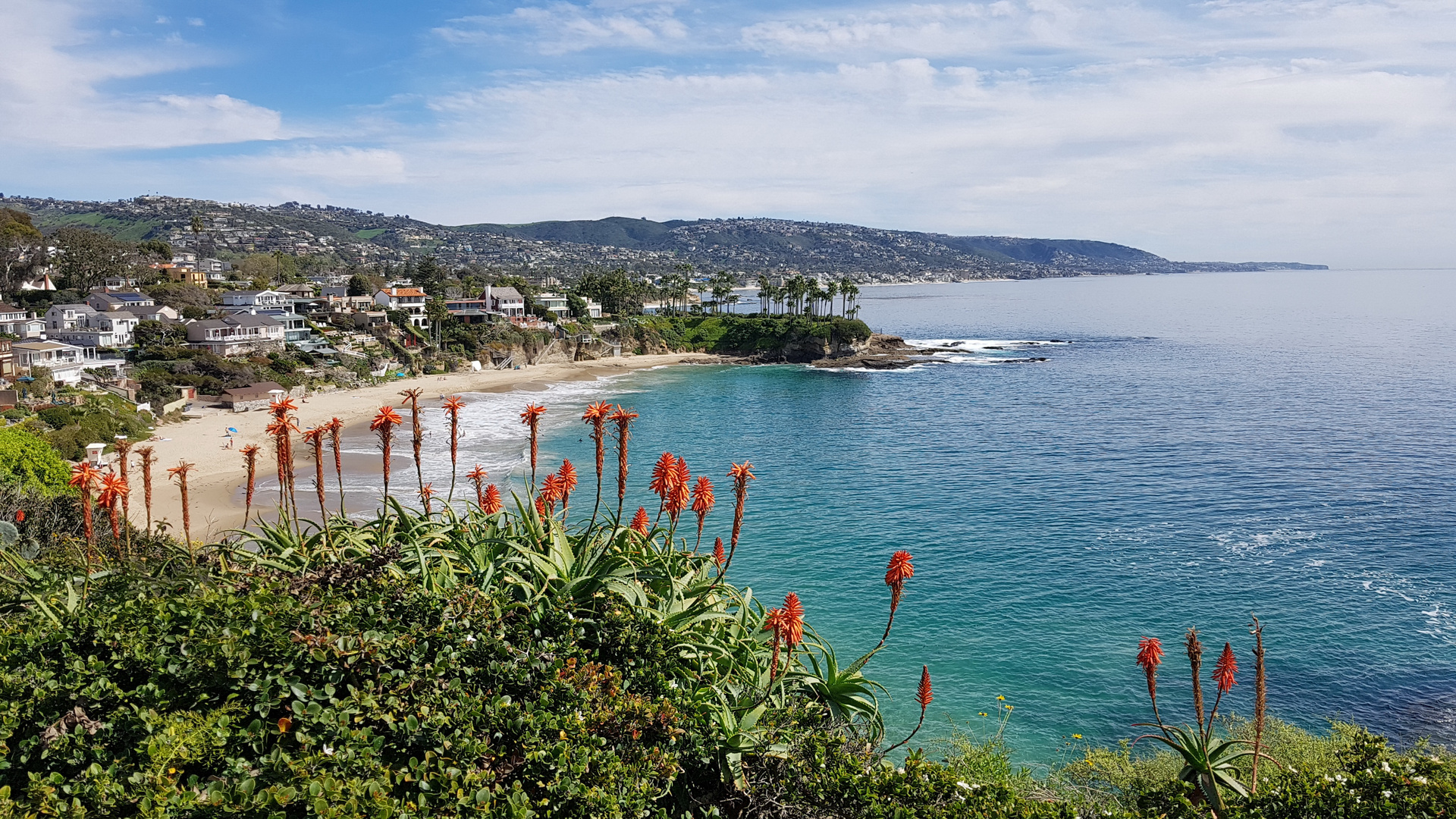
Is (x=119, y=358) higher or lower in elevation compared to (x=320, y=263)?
lower

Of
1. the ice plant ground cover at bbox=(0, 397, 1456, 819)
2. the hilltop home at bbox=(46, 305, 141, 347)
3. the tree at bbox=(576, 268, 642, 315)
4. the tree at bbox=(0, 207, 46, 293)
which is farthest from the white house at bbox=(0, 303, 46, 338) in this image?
the ice plant ground cover at bbox=(0, 397, 1456, 819)

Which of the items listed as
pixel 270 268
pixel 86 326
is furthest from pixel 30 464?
pixel 270 268

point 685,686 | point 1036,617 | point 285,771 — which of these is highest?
point 285,771

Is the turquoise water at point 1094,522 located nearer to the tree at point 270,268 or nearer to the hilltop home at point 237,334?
the hilltop home at point 237,334

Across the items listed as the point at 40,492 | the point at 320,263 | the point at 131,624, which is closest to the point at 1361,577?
the point at 131,624

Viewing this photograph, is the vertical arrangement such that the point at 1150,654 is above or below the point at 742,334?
above

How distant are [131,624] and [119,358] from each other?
75677mm

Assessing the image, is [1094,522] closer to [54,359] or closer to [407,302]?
[54,359]

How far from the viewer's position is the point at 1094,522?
34250 mm

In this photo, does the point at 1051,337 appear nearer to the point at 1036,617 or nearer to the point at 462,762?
the point at 1036,617

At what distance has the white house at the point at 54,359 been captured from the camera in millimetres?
58062

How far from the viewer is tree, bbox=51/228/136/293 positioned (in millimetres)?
92438

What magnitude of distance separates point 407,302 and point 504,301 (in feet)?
A: 38.7

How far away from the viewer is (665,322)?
11525 centimetres
